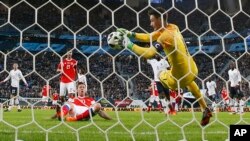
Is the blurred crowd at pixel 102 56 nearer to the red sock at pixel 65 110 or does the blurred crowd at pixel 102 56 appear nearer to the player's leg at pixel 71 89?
the player's leg at pixel 71 89

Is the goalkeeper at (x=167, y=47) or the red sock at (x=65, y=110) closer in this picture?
the goalkeeper at (x=167, y=47)

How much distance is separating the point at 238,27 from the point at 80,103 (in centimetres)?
795

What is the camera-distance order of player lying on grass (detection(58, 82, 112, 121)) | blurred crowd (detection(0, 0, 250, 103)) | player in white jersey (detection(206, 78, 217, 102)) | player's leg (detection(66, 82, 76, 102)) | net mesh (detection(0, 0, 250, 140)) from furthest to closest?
player in white jersey (detection(206, 78, 217, 102)) → blurred crowd (detection(0, 0, 250, 103)) → net mesh (detection(0, 0, 250, 140)) → player's leg (detection(66, 82, 76, 102)) → player lying on grass (detection(58, 82, 112, 121))

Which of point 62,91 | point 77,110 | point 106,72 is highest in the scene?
point 106,72

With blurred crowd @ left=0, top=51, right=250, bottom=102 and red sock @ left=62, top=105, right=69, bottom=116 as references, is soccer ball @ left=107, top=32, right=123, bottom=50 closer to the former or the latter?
red sock @ left=62, top=105, right=69, bottom=116

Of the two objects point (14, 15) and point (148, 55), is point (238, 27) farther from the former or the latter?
point (148, 55)

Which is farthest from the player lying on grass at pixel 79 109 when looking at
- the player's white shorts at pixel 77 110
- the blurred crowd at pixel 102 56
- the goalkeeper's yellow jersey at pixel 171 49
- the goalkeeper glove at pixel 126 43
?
the blurred crowd at pixel 102 56

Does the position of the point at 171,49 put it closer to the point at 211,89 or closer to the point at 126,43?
the point at 126,43

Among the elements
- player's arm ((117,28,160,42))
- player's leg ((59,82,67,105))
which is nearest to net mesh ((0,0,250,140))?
player's leg ((59,82,67,105))

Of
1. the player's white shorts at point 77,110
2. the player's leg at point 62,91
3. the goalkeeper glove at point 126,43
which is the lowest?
the player's white shorts at point 77,110

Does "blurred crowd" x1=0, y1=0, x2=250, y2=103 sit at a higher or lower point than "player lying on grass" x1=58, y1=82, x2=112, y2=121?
higher

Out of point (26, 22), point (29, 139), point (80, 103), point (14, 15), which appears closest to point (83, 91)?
point (80, 103)

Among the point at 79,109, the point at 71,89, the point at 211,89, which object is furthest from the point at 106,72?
the point at 79,109

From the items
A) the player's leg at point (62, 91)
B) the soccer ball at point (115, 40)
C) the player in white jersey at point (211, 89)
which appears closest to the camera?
the soccer ball at point (115, 40)
